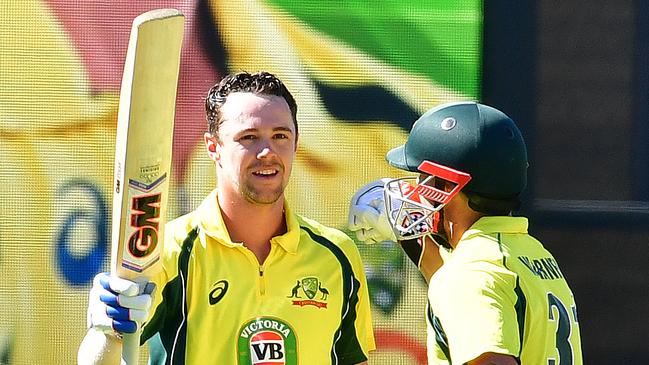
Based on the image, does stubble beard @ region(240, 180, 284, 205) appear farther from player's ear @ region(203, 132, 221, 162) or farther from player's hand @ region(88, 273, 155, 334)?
player's hand @ region(88, 273, 155, 334)

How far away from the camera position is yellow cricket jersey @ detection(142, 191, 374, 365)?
Answer: 9.99 feet

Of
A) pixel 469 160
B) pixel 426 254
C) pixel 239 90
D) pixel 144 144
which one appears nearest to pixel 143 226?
pixel 144 144

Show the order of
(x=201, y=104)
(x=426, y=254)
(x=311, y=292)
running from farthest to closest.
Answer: (x=201, y=104)
(x=426, y=254)
(x=311, y=292)

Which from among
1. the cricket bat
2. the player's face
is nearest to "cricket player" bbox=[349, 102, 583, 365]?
the player's face

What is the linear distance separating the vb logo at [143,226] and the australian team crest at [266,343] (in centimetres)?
36

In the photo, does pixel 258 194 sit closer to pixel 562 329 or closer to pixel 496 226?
pixel 496 226

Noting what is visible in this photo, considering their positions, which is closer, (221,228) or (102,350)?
(102,350)

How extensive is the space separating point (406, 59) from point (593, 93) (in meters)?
0.77

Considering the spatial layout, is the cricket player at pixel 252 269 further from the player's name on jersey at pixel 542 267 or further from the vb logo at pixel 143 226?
the player's name on jersey at pixel 542 267

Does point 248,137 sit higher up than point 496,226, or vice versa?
point 248,137

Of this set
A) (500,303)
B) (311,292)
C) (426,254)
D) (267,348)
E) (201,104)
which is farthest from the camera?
(201,104)

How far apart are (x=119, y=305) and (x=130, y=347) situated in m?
0.13

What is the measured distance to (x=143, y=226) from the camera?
9.50 feet

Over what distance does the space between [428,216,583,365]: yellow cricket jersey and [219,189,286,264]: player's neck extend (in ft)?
1.89
